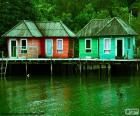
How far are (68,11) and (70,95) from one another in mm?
45795

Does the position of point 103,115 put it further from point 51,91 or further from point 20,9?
point 20,9

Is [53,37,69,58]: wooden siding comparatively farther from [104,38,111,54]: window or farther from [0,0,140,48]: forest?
[0,0,140,48]: forest

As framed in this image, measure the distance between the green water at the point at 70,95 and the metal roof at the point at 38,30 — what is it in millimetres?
5860

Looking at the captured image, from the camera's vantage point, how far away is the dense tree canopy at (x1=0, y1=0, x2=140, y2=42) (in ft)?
231

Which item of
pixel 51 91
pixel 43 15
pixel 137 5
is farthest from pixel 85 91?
pixel 137 5

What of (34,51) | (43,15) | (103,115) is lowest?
(103,115)

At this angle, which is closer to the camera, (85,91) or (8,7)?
(85,91)

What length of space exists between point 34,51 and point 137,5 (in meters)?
40.2

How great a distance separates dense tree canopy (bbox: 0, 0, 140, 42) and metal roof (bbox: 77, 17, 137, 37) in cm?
997

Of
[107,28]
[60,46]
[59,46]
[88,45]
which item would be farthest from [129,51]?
[59,46]

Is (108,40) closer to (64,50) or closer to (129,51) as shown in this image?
(129,51)

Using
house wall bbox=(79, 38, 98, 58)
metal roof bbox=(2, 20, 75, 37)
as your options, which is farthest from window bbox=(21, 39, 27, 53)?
house wall bbox=(79, 38, 98, 58)

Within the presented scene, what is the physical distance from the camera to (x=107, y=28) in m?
65.1

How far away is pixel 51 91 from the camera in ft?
163
